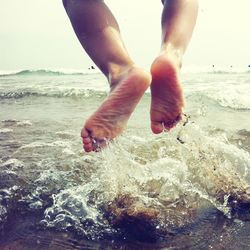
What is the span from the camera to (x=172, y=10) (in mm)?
2213

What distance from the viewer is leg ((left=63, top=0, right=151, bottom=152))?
2021 mm

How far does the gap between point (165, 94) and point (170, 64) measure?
0.17 metres

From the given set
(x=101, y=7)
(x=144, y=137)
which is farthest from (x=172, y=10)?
(x=144, y=137)

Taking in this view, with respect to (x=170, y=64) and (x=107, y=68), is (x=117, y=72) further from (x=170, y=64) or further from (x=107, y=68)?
(x=170, y=64)

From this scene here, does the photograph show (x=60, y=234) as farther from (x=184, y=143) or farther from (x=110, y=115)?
(x=184, y=143)

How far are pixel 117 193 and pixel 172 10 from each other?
1.02 m

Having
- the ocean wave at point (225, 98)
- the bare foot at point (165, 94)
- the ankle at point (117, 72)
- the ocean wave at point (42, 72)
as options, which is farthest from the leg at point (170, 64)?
the ocean wave at point (42, 72)

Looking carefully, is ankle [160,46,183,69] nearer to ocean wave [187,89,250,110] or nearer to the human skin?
the human skin

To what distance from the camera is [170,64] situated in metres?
2.02

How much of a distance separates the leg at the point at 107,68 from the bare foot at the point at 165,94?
8cm

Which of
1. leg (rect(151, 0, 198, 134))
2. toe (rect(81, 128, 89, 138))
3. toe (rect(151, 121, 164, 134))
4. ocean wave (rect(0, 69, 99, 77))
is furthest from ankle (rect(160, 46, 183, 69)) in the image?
ocean wave (rect(0, 69, 99, 77))

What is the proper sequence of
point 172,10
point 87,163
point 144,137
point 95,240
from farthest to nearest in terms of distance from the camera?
point 144,137, point 87,163, point 172,10, point 95,240

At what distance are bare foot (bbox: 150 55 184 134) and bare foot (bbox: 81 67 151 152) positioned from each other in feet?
0.27

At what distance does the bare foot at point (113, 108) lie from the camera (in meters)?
2.01
